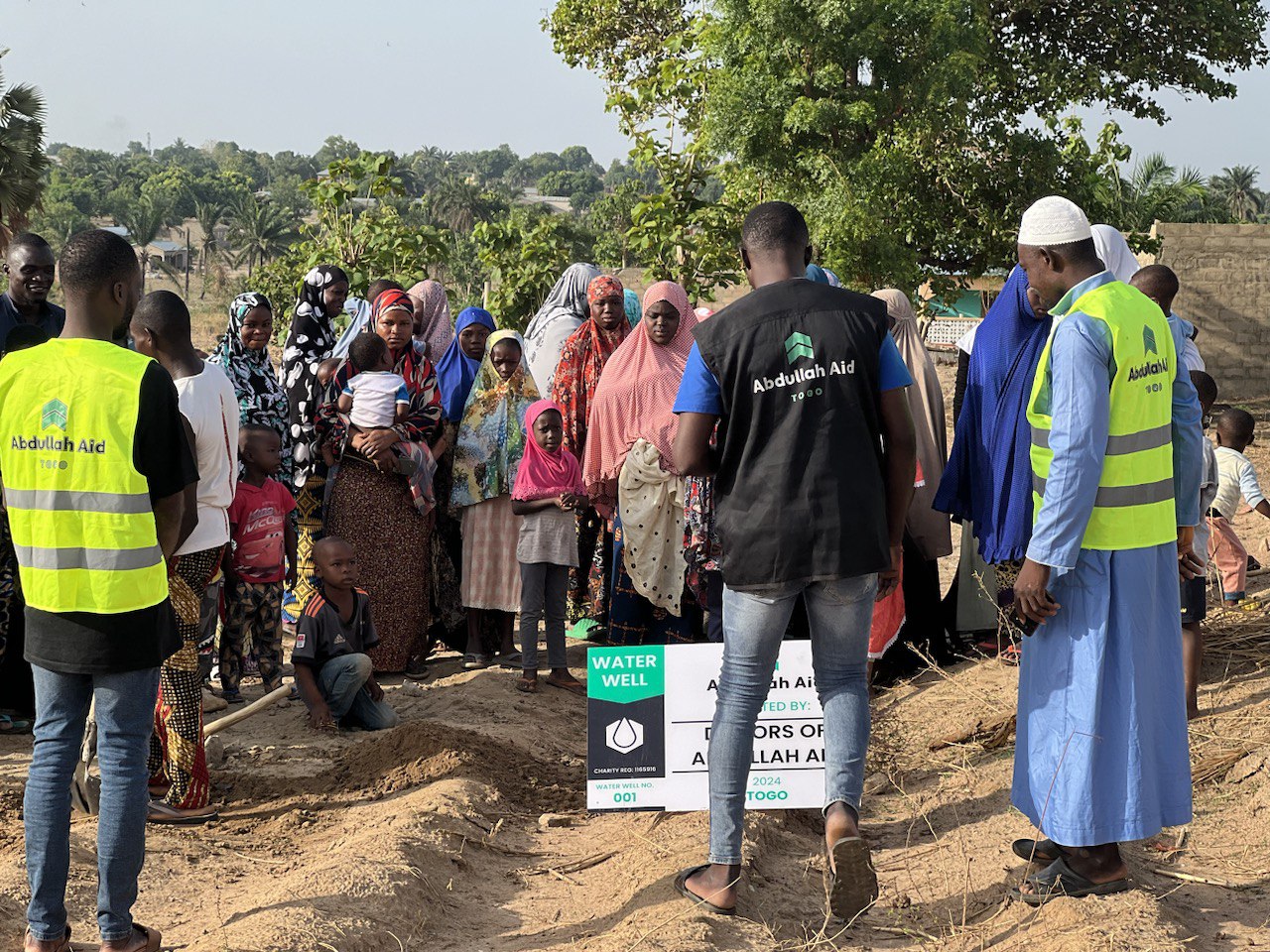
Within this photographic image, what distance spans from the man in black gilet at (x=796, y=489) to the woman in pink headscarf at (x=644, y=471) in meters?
2.83

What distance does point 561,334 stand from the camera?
8.38 metres

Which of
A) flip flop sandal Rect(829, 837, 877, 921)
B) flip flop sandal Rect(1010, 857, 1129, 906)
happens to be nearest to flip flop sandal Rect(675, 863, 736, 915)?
flip flop sandal Rect(829, 837, 877, 921)

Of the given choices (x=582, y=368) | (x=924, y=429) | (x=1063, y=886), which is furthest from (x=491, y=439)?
(x=1063, y=886)

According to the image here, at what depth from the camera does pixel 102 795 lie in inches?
136

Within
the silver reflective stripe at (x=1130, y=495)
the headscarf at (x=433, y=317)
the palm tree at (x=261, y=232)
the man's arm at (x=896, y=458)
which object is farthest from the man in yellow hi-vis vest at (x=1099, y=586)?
the palm tree at (x=261, y=232)

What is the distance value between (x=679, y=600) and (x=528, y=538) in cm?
82

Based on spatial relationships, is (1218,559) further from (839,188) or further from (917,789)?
(839,188)

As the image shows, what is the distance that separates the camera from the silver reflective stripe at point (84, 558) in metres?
3.39

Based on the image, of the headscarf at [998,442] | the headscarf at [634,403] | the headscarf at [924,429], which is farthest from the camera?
the headscarf at [634,403]

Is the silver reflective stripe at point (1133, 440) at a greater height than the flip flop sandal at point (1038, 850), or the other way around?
the silver reflective stripe at point (1133, 440)

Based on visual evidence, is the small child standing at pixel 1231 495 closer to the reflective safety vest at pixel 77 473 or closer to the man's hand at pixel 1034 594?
the man's hand at pixel 1034 594

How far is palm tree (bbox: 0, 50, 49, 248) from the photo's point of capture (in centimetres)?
1944

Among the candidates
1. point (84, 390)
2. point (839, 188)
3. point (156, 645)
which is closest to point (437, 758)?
point (156, 645)

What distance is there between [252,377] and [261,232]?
68.4 metres
